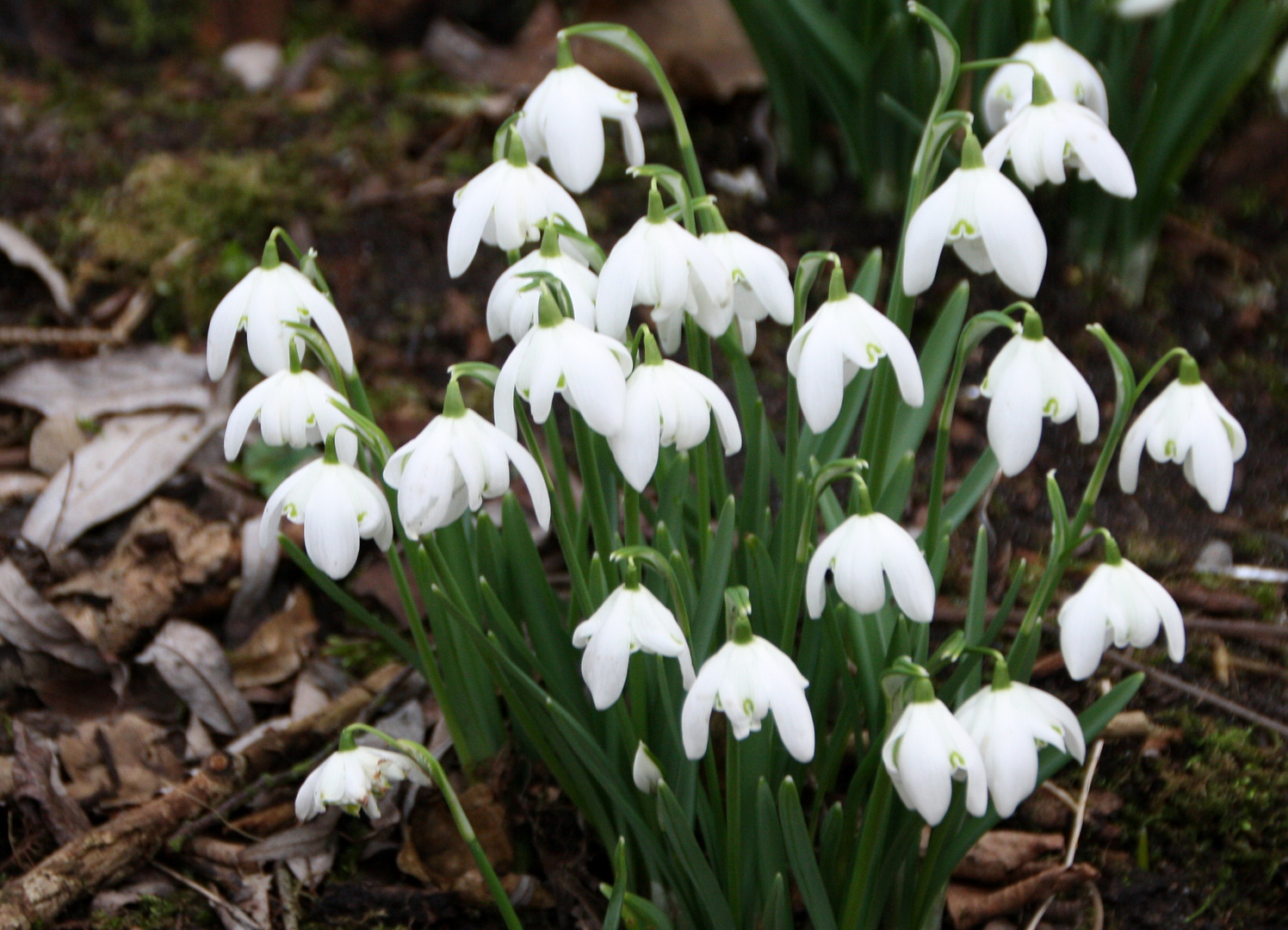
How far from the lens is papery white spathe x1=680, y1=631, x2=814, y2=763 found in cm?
100

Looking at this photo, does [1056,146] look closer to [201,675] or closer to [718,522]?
[718,522]

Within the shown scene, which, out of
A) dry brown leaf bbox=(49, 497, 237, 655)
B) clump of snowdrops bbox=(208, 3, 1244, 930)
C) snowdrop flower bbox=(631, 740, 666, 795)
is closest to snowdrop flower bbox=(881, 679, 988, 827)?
clump of snowdrops bbox=(208, 3, 1244, 930)

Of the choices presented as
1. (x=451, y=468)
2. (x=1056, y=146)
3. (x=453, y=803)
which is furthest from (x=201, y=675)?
(x=1056, y=146)

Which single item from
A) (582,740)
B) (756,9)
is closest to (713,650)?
(582,740)

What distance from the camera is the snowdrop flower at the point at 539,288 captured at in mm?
1129

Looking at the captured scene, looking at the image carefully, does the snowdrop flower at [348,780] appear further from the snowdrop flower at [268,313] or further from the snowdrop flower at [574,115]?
the snowdrop flower at [574,115]

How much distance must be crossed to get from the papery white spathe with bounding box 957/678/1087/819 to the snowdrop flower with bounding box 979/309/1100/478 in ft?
0.69

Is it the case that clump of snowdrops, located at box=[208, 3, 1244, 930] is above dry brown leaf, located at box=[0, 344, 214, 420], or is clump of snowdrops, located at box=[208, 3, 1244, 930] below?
above

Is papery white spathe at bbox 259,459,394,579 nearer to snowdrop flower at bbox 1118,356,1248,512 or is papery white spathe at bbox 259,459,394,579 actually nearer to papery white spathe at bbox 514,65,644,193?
papery white spathe at bbox 514,65,644,193

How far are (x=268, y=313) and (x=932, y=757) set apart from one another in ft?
2.50

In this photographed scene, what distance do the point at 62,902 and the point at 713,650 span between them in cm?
85

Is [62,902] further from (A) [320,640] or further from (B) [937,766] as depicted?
(B) [937,766]

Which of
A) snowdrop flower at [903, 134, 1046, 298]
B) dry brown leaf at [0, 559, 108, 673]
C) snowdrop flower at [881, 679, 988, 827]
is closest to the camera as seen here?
snowdrop flower at [881, 679, 988, 827]

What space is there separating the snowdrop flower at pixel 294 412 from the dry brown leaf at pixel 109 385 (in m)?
1.13
